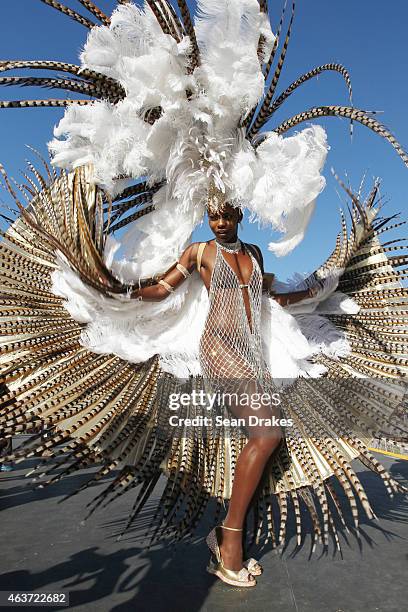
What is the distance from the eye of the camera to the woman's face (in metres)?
2.57

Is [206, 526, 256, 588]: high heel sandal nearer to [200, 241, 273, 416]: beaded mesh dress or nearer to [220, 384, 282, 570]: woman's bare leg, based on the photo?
[220, 384, 282, 570]: woman's bare leg

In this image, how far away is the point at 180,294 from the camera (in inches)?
105

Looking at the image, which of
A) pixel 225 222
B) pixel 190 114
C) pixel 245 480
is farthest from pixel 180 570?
pixel 190 114

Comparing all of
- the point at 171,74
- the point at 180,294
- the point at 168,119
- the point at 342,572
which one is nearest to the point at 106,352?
the point at 180,294

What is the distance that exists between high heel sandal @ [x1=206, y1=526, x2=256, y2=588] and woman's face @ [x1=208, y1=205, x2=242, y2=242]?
148 centimetres

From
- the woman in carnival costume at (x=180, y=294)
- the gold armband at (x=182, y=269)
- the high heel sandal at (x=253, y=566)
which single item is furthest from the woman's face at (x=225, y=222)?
the high heel sandal at (x=253, y=566)

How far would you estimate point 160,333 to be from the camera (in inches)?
104

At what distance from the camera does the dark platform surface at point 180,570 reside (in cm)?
202

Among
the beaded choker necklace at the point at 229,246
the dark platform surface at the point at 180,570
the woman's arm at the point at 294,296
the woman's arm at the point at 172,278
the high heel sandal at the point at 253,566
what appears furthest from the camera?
the woman's arm at the point at 294,296

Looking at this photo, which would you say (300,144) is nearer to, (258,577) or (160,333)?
(160,333)

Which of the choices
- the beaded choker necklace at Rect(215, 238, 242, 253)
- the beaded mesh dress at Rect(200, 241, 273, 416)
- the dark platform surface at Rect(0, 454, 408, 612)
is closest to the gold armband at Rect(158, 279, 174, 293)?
the beaded mesh dress at Rect(200, 241, 273, 416)

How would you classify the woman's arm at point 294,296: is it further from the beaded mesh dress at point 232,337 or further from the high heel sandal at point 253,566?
the high heel sandal at point 253,566

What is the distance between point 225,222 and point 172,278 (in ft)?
1.34

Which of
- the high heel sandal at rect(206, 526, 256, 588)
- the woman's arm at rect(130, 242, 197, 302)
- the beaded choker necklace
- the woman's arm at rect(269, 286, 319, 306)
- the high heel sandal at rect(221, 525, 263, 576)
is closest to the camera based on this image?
the high heel sandal at rect(206, 526, 256, 588)
